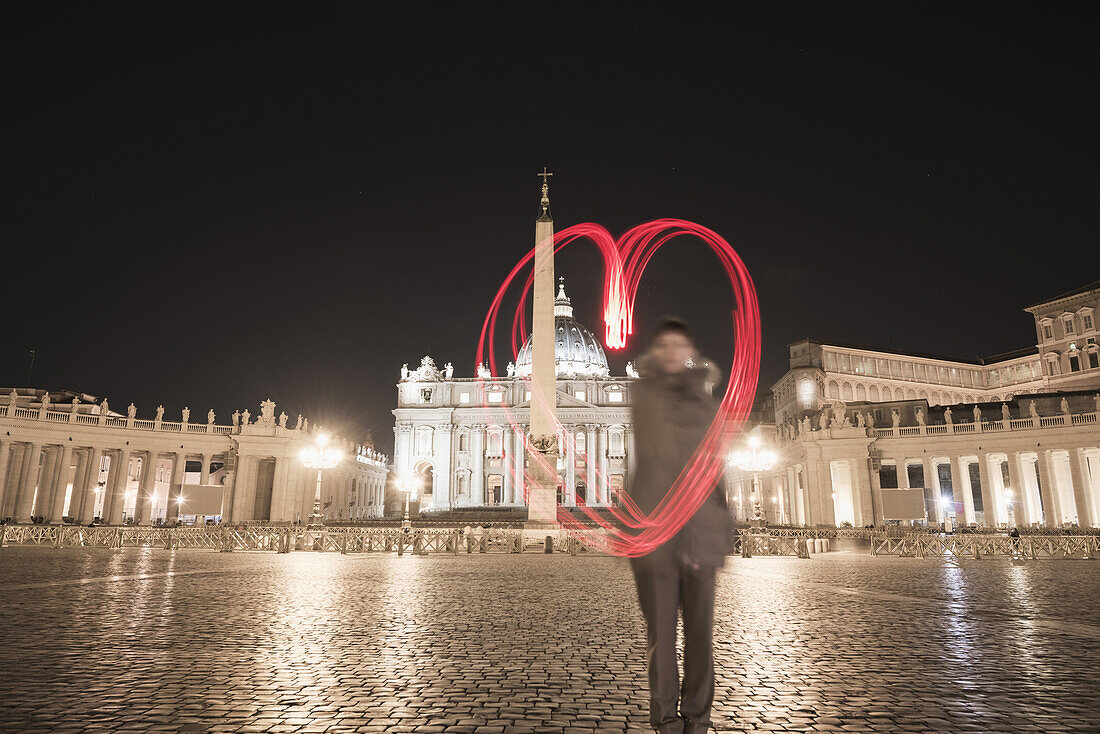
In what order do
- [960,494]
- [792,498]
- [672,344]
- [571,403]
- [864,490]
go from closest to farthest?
[672,344] → [864,490] → [960,494] → [792,498] → [571,403]

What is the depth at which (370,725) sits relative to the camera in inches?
189

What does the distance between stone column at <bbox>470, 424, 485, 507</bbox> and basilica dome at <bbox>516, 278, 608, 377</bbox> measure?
537 inches

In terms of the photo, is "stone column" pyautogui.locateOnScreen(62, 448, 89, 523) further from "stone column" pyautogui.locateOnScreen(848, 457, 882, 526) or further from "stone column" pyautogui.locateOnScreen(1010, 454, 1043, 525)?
"stone column" pyautogui.locateOnScreen(1010, 454, 1043, 525)

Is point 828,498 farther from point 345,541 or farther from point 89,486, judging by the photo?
point 89,486

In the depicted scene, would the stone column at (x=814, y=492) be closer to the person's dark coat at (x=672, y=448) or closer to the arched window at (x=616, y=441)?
the person's dark coat at (x=672, y=448)

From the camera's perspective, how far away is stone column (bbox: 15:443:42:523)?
48.1 meters

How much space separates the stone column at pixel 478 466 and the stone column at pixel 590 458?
15.7 meters

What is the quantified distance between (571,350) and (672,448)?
11184 cm

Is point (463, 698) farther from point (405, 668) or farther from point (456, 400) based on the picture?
point (456, 400)

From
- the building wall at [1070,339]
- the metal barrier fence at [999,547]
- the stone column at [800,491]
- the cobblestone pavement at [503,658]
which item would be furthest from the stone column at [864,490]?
the cobblestone pavement at [503,658]

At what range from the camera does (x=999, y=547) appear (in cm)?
2766

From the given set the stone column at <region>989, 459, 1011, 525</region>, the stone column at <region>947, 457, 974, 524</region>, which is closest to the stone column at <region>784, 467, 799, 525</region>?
the stone column at <region>947, 457, 974, 524</region>

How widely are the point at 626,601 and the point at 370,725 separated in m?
8.24

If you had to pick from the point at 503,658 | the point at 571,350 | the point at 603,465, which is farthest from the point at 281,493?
the point at 571,350
